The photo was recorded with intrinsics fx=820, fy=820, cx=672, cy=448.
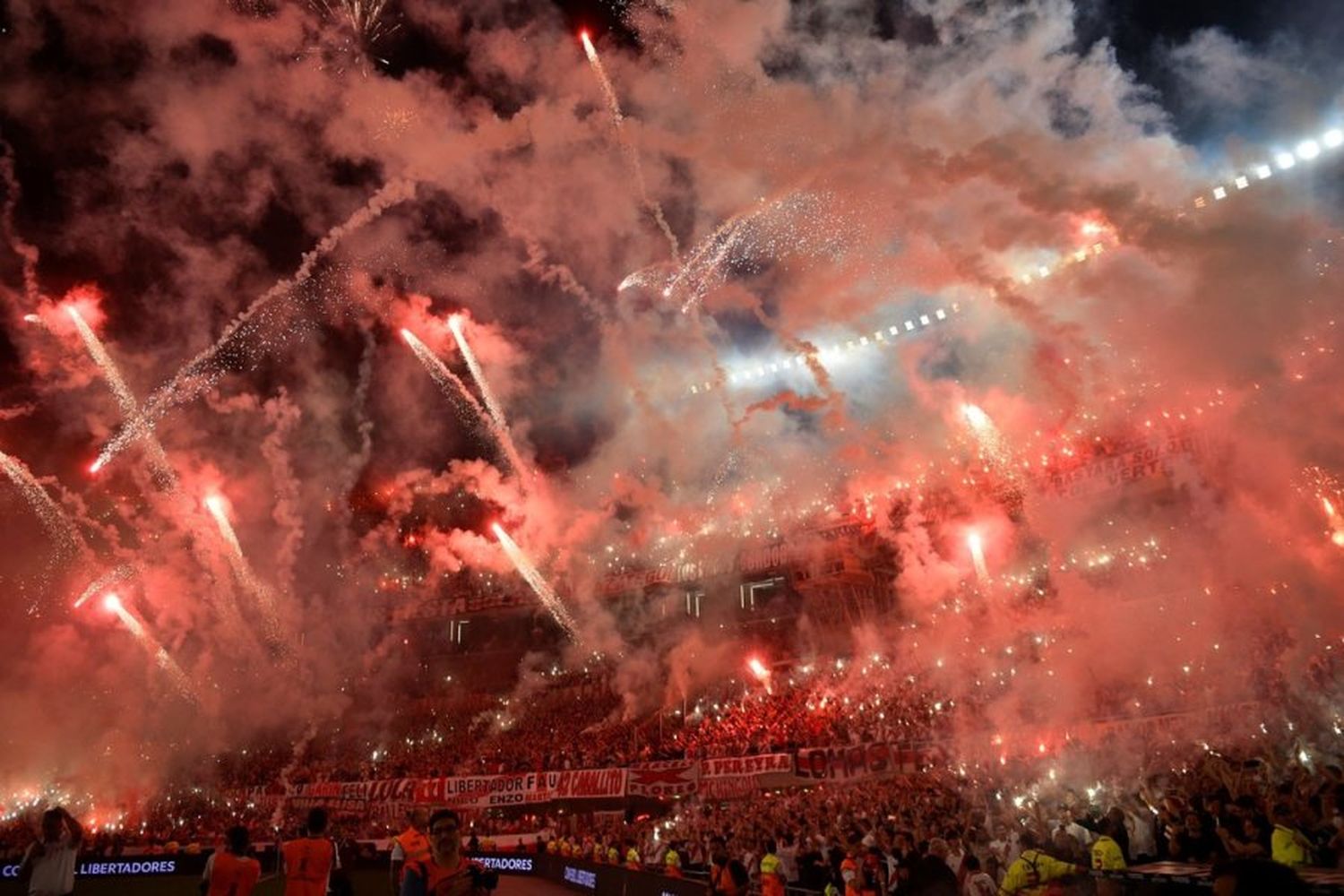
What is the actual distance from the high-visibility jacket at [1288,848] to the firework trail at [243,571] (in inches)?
1369

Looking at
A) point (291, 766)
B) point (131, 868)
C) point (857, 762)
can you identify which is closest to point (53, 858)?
point (857, 762)

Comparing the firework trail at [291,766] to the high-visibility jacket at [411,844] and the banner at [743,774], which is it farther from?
the high-visibility jacket at [411,844]

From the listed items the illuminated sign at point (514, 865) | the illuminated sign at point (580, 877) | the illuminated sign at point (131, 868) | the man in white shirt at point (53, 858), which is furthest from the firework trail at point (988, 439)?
the illuminated sign at point (131, 868)

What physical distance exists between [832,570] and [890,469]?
5527 mm

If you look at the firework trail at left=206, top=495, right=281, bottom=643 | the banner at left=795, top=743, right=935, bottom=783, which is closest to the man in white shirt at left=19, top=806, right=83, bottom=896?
the banner at left=795, top=743, right=935, bottom=783

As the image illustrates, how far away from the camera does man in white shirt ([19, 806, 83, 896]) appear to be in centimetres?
645

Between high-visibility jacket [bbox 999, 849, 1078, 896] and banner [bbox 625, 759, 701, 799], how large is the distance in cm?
1419

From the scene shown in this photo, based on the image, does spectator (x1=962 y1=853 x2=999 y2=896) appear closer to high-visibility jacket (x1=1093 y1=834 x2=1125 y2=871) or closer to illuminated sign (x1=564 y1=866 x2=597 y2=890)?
high-visibility jacket (x1=1093 y1=834 x2=1125 y2=871)

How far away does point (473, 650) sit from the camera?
1476 inches

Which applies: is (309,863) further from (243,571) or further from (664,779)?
(243,571)

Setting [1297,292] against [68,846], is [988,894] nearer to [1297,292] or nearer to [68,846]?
[68,846]

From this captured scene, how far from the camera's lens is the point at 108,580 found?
34219 millimetres

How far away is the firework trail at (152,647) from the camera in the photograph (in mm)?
34281

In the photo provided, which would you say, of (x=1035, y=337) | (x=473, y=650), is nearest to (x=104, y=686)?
(x=473, y=650)
